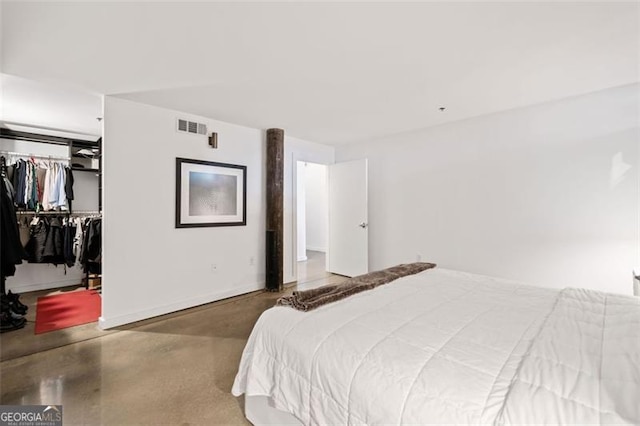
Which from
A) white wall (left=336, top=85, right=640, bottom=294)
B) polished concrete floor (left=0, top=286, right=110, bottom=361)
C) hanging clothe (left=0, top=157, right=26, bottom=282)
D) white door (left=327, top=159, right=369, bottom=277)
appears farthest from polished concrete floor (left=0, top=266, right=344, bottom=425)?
white wall (left=336, top=85, right=640, bottom=294)

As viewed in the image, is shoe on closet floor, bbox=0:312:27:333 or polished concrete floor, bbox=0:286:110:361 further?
shoe on closet floor, bbox=0:312:27:333

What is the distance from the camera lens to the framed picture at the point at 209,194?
3449 millimetres

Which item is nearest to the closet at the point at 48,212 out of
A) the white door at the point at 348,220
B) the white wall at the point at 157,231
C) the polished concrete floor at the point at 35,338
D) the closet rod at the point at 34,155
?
the closet rod at the point at 34,155

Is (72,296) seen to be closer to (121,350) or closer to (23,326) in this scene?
(23,326)

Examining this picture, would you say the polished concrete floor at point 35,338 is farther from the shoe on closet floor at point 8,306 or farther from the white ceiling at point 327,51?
the white ceiling at point 327,51

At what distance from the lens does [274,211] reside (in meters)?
4.17

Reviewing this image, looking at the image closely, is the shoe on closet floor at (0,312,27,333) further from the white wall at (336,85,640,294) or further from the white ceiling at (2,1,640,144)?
the white wall at (336,85,640,294)

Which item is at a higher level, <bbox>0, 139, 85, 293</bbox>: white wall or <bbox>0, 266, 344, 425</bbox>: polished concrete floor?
<bbox>0, 139, 85, 293</bbox>: white wall

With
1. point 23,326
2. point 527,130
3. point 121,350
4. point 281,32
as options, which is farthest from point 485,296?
point 23,326

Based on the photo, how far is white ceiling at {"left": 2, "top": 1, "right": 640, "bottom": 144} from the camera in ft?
5.64

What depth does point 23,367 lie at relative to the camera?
2.20 m

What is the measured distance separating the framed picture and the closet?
1.33 meters

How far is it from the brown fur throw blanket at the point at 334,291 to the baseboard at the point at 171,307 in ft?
7.49

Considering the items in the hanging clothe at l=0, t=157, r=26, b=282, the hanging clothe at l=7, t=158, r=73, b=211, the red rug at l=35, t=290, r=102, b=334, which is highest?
the hanging clothe at l=7, t=158, r=73, b=211
